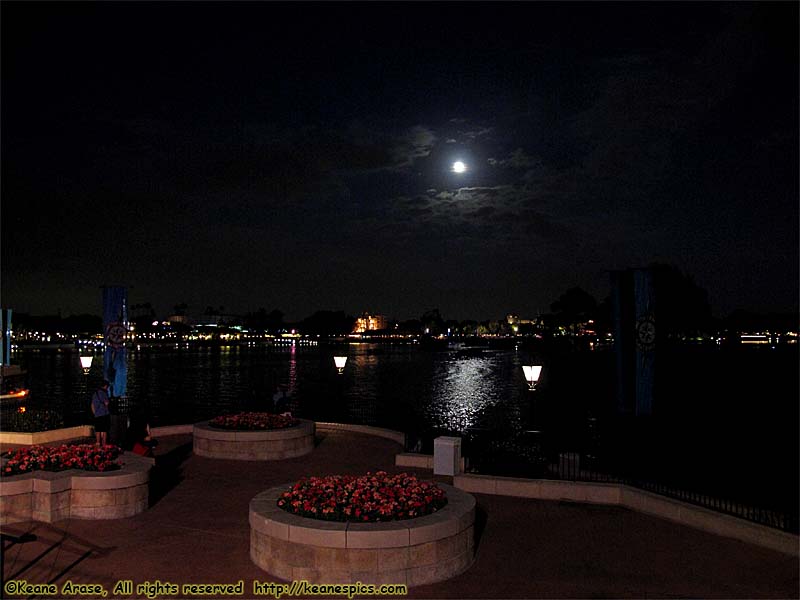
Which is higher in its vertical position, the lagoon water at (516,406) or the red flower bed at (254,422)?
the red flower bed at (254,422)

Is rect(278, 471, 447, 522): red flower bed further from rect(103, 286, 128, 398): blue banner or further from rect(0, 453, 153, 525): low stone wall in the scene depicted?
rect(103, 286, 128, 398): blue banner

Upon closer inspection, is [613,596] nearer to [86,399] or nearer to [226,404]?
[226,404]

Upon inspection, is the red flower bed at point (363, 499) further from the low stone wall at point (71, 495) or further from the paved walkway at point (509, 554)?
the low stone wall at point (71, 495)

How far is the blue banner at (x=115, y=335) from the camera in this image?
2492cm

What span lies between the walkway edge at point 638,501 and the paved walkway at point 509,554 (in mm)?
226

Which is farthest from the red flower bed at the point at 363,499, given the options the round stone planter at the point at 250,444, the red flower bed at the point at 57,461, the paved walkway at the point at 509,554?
the round stone planter at the point at 250,444

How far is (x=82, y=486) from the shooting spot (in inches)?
515

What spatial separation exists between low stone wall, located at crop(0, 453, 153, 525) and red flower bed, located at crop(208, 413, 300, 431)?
686 cm

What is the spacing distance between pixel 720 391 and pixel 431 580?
294 feet

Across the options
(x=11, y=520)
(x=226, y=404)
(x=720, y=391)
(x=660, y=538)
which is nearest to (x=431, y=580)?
(x=660, y=538)

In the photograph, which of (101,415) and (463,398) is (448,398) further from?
(101,415)

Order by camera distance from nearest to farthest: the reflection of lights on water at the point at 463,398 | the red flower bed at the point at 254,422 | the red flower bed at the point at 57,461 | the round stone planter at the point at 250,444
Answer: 1. the red flower bed at the point at 57,461
2. the round stone planter at the point at 250,444
3. the red flower bed at the point at 254,422
4. the reflection of lights on water at the point at 463,398

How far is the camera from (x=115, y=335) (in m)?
24.9

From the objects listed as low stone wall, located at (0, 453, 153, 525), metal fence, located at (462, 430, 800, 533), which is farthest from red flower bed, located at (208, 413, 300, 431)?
low stone wall, located at (0, 453, 153, 525)
